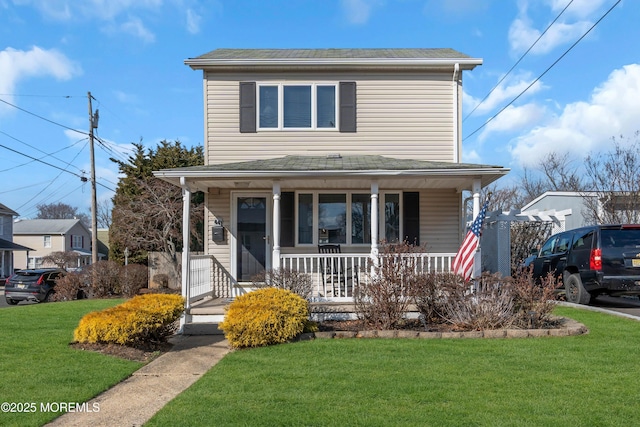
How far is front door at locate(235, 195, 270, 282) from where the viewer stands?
1115cm

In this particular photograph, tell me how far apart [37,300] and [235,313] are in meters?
15.3

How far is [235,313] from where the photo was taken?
282 inches

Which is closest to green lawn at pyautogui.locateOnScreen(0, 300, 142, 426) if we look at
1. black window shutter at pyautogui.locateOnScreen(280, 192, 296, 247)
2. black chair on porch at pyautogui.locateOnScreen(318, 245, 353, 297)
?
black chair on porch at pyautogui.locateOnScreen(318, 245, 353, 297)

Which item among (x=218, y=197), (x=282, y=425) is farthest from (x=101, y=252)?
(x=282, y=425)

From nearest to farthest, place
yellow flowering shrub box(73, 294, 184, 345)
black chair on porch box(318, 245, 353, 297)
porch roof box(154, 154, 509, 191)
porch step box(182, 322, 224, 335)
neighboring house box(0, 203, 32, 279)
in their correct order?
yellow flowering shrub box(73, 294, 184, 345) < porch step box(182, 322, 224, 335) < porch roof box(154, 154, 509, 191) < black chair on porch box(318, 245, 353, 297) < neighboring house box(0, 203, 32, 279)

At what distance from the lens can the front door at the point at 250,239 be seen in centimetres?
1115

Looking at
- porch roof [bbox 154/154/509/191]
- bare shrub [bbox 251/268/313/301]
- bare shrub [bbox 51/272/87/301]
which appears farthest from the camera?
bare shrub [bbox 51/272/87/301]

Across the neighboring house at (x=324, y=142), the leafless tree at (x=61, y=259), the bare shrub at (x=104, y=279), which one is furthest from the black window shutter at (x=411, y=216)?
the leafless tree at (x=61, y=259)

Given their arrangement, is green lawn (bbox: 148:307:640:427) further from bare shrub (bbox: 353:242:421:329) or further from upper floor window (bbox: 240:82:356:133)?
upper floor window (bbox: 240:82:356:133)

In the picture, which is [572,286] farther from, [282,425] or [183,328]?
[282,425]

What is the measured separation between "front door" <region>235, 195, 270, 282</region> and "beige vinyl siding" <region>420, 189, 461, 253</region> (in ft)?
11.8

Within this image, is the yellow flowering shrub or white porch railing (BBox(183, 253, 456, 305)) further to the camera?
white porch railing (BBox(183, 253, 456, 305))

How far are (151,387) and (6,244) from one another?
129ft

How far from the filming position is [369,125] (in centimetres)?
1147
